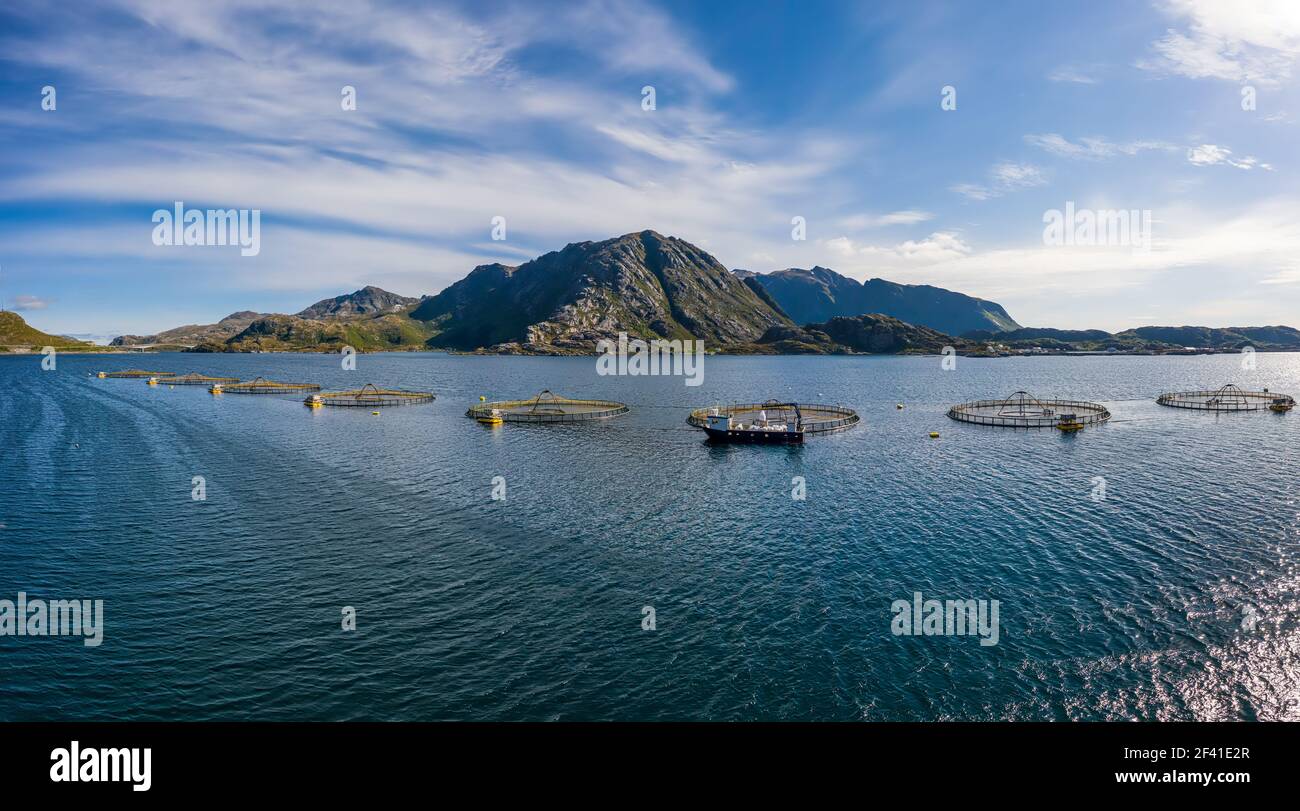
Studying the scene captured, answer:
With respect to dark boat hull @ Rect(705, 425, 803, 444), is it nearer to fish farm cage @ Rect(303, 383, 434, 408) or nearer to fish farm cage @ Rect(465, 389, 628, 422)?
fish farm cage @ Rect(465, 389, 628, 422)

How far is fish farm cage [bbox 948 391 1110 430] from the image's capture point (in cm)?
14238

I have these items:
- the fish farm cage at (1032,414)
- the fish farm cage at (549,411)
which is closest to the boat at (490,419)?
the fish farm cage at (549,411)

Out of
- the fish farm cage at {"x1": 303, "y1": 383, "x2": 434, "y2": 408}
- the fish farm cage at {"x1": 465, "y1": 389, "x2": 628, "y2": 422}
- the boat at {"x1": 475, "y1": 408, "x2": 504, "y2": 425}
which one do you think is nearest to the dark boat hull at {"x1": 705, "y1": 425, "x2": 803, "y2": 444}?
the fish farm cage at {"x1": 465, "y1": 389, "x2": 628, "y2": 422}

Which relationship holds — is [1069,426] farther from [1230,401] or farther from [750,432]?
[1230,401]

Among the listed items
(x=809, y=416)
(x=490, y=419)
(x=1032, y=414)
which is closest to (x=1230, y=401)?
(x=1032, y=414)

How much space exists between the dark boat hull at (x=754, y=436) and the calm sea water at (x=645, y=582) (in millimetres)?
17989

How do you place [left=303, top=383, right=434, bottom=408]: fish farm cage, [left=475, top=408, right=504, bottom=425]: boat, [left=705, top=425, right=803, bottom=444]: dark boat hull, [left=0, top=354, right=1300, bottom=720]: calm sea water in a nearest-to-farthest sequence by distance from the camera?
[left=0, top=354, right=1300, bottom=720]: calm sea water → [left=705, top=425, right=803, bottom=444]: dark boat hull → [left=475, top=408, right=504, bottom=425]: boat → [left=303, top=383, right=434, bottom=408]: fish farm cage

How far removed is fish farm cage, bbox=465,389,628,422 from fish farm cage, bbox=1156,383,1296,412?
158529 mm

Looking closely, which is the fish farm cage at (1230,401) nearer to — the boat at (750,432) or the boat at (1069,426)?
the boat at (1069,426)
